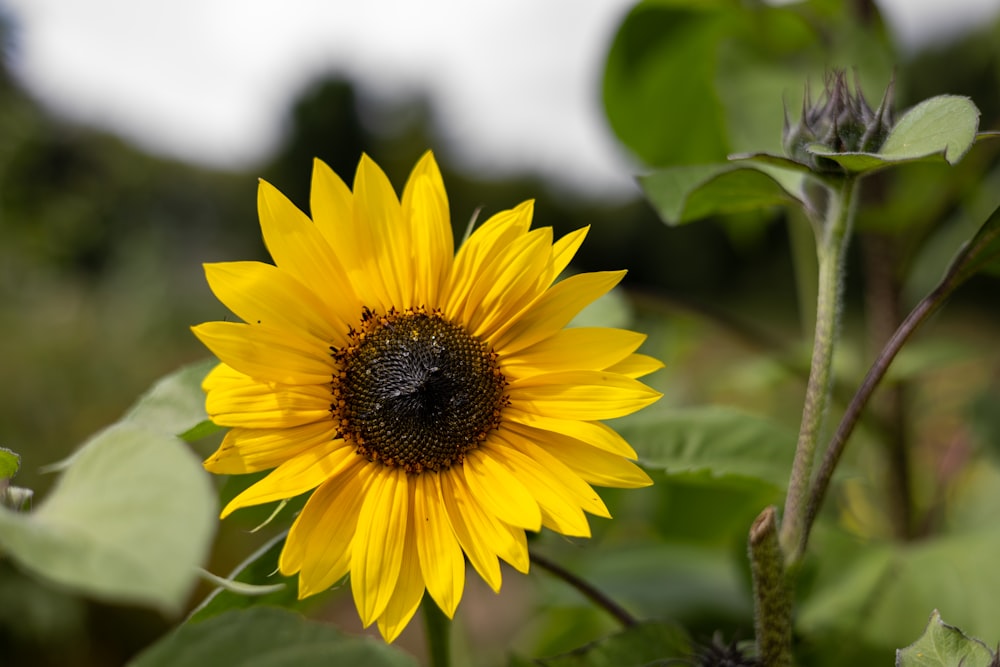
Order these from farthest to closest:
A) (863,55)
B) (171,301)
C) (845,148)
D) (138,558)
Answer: (171,301) → (863,55) → (845,148) → (138,558)

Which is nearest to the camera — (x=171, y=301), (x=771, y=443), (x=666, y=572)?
(x=771, y=443)

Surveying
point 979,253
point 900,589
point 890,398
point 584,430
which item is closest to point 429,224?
point 584,430

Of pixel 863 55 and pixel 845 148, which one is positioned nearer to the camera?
pixel 845 148

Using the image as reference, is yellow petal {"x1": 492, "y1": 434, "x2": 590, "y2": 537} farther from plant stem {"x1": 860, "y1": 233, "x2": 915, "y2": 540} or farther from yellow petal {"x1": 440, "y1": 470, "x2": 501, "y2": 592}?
plant stem {"x1": 860, "y1": 233, "x2": 915, "y2": 540}

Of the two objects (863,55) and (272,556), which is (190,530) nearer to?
(272,556)

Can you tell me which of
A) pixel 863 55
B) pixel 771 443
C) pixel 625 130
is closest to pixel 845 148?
pixel 771 443

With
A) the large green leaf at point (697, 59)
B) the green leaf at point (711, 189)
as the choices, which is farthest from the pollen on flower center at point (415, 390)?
the large green leaf at point (697, 59)

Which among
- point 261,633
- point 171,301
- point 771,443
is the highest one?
point 261,633
